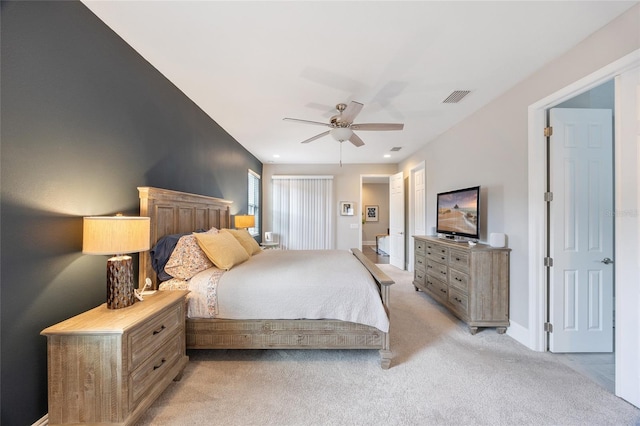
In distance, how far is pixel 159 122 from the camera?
2324 mm

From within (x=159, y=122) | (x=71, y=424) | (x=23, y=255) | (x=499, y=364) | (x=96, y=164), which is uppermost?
(x=159, y=122)

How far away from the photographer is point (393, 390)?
177cm

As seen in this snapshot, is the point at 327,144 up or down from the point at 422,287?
up

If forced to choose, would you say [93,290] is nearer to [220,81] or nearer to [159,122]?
[159,122]

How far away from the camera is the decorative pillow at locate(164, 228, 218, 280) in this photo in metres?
2.10

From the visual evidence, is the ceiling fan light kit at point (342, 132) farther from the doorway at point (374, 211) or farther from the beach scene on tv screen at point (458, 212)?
the doorway at point (374, 211)

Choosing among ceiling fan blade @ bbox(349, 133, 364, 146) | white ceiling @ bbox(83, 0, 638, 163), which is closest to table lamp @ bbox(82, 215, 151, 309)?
white ceiling @ bbox(83, 0, 638, 163)

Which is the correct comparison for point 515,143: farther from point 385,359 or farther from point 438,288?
point 385,359

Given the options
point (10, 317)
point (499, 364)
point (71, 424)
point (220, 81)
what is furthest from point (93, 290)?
point (499, 364)

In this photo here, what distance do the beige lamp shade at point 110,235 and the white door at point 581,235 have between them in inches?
139

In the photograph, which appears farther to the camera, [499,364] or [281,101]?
[281,101]

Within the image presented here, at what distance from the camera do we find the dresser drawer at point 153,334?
1.38 meters

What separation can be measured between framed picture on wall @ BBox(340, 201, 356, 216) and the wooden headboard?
3581 millimetres

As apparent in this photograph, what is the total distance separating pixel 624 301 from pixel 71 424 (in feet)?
11.9
